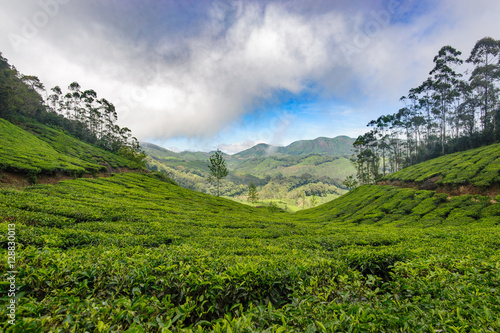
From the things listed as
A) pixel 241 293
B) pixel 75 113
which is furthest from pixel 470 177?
→ pixel 75 113

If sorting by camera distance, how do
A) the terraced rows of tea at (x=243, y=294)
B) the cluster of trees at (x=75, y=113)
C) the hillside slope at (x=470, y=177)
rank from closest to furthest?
1. the terraced rows of tea at (x=243, y=294)
2. the hillside slope at (x=470, y=177)
3. the cluster of trees at (x=75, y=113)

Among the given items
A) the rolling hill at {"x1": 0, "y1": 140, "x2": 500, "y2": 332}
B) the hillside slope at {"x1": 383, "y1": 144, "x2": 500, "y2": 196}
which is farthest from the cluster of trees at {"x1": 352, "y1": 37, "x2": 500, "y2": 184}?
the rolling hill at {"x1": 0, "y1": 140, "x2": 500, "y2": 332}

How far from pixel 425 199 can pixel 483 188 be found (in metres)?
4.66

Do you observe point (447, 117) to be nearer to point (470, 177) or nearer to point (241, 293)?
point (470, 177)

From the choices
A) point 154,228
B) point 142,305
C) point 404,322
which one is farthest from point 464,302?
point 154,228

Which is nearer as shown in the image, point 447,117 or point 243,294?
point 243,294

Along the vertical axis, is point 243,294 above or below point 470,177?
below

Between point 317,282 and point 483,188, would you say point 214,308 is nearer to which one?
point 317,282

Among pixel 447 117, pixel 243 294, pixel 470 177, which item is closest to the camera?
pixel 243 294

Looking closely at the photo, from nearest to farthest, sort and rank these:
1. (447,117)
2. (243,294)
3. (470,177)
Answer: (243,294), (470,177), (447,117)

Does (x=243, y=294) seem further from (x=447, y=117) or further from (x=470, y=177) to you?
(x=447, y=117)

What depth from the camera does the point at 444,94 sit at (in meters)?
45.1

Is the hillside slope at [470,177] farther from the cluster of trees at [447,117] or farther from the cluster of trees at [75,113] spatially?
the cluster of trees at [75,113]

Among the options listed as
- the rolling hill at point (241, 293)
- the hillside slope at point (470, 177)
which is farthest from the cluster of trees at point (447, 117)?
the rolling hill at point (241, 293)
